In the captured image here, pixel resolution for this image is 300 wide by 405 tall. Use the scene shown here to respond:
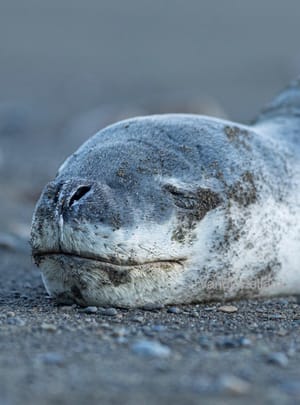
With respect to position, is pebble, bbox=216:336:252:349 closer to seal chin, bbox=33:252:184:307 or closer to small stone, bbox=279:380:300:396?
small stone, bbox=279:380:300:396

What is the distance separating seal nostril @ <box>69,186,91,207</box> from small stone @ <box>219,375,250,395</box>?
1272 millimetres

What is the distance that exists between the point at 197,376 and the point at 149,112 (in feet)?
33.5

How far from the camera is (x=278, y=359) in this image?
3.08 metres

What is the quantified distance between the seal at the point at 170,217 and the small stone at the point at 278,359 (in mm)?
879

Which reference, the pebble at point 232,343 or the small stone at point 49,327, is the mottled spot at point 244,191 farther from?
the small stone at point 49,327

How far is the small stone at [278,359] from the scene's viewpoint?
3061mm

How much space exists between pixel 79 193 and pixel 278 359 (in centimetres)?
122

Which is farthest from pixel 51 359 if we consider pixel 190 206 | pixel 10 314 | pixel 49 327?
pixel 190 206

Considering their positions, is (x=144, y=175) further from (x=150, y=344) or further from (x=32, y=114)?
(x=32, y=114)

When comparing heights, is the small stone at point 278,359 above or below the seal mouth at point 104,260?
below

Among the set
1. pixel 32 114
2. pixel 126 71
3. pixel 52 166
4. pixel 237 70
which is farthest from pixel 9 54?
pixel 52 166

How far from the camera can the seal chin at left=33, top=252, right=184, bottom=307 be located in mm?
3807

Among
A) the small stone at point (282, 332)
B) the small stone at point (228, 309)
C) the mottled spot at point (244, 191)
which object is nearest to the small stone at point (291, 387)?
the small stone at point (282, 332)

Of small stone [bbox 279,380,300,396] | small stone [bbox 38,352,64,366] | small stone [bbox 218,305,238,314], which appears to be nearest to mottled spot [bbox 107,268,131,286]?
small stone [bbox 218,305,238,314]
